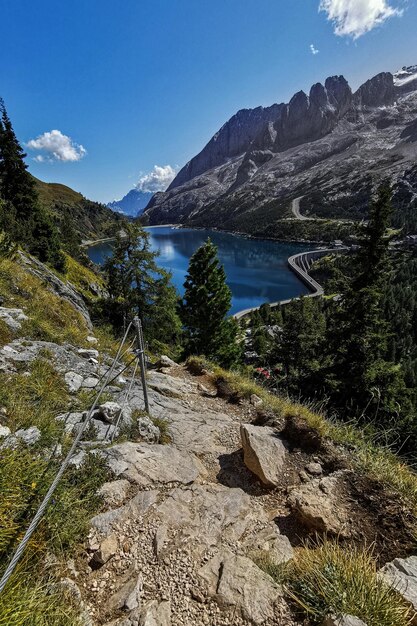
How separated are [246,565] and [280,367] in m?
33.8

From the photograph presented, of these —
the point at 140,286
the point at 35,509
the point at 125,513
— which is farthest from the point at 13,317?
the point at 140,286

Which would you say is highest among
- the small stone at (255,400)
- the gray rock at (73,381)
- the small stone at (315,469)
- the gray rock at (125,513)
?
the gray rock at (73,381)

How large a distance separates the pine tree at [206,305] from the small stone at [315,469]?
16067 millimetres

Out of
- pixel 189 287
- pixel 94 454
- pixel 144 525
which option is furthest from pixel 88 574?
pixel 189 287

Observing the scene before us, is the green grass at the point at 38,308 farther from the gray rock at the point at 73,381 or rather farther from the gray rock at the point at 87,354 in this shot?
the gray rock at the point at 73,381

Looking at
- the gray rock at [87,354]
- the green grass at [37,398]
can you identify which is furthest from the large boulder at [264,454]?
the gray rock at [87,354]

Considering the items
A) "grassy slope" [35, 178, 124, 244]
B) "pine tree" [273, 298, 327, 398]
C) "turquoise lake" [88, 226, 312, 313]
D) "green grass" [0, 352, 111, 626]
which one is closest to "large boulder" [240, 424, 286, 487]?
"green grass" [0, 352, 111, 626]

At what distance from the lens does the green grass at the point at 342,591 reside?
7.79 feet

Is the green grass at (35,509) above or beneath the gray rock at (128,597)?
above

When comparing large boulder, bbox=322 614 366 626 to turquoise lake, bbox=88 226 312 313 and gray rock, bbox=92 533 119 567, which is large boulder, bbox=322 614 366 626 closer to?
gray rock, bbox=92 533 119 567

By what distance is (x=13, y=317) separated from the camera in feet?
25.3

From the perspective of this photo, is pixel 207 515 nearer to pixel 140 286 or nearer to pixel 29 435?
pixel 29 435

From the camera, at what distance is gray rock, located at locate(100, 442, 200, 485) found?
14.1 feet

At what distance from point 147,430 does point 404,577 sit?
4277mm
